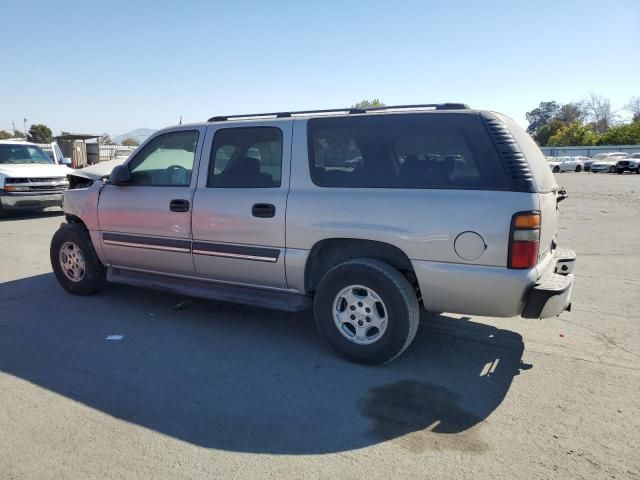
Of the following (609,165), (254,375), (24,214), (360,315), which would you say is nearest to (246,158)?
(360,315)

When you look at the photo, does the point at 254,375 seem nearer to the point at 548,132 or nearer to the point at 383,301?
the point at 383,301

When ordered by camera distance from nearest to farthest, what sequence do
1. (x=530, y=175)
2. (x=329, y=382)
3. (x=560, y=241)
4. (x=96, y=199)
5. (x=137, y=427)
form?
(x=137, y=427)
(x=530, y=175)
(x=329, y=382)
(x=96, y=199)
(x=560, y=241)

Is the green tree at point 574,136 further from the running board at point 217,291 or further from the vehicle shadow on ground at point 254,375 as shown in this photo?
the running board at point 217,291

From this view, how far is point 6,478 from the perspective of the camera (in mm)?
2535

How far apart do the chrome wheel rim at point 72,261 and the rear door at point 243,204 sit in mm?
1788

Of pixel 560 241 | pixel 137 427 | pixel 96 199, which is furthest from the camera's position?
pixel 560 241

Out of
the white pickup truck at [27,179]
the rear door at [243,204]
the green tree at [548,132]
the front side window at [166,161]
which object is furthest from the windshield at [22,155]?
the green tree at [548,132]

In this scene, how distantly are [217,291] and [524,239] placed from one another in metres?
2.74

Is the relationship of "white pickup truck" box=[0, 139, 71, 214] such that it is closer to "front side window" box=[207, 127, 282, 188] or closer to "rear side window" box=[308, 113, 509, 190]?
"front side window" box=[207, 127, 282, 188]

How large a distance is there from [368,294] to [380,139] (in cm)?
123

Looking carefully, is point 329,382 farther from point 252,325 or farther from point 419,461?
point 252,325

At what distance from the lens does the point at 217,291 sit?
15.2ft

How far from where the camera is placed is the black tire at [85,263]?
550 centimetres

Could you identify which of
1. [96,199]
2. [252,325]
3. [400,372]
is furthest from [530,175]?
A: [96,199]
